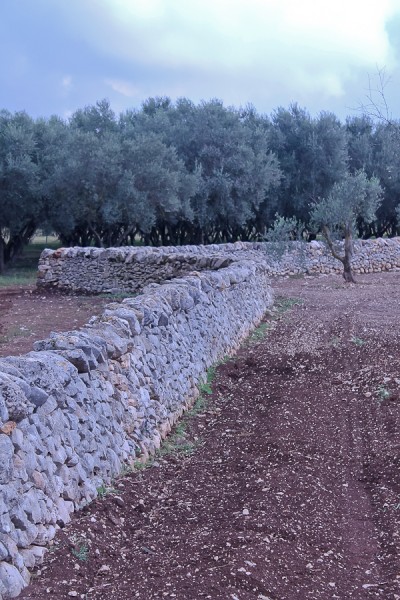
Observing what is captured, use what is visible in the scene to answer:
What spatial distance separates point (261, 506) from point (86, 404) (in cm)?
169

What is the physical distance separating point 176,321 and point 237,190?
2471cm

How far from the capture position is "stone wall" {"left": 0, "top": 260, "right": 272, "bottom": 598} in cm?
455

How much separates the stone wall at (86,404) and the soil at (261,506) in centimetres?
20

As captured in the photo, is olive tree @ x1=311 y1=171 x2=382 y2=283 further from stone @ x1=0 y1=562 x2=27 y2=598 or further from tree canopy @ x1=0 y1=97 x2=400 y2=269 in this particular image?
stone @ x1=0 y1=562 x2=27 y2=598

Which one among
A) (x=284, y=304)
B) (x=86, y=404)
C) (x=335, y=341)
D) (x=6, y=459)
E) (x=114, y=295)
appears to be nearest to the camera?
(x=6, y=459)

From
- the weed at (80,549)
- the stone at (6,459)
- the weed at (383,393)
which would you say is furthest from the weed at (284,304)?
the stone at (6,459)

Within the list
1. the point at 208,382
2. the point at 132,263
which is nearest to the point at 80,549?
the point at 208,382

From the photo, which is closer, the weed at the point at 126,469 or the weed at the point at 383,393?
the weed at the point at 126,469

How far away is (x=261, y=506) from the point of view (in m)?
5.71

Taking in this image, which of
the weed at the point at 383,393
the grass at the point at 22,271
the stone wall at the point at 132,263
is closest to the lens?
the weed at the point at 383,393

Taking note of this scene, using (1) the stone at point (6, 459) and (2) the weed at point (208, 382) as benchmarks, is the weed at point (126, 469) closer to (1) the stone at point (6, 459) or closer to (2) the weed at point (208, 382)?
(1) the stone at point (6, 459)

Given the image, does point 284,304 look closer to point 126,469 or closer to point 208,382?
point 208,382

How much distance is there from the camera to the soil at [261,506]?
176 inches

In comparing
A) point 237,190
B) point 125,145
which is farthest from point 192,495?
point 237,190
